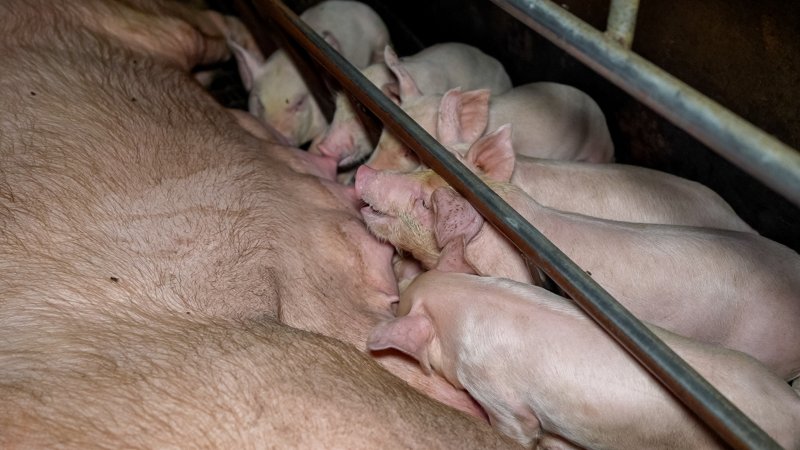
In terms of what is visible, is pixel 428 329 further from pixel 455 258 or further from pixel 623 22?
pixel 623 22

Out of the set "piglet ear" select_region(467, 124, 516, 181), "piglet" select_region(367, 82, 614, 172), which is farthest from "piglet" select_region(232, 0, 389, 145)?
"piglet ear" select_region(467, 124, 516, 181)

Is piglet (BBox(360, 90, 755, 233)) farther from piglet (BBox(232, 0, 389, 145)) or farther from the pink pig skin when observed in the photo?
piglet (BBox(232, 0, 389, 145))

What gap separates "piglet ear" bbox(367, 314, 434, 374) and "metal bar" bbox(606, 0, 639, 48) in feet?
2.84

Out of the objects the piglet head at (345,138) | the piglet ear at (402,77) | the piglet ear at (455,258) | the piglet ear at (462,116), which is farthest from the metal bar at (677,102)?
the piglet head at (345,138)

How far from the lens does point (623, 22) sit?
155 centimetres

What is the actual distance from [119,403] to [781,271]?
159cm

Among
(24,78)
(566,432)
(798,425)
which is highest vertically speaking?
(24,78)

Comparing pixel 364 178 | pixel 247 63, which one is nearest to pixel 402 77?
pixel 364 178

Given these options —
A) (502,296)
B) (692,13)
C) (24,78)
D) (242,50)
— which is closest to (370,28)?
(242,50)

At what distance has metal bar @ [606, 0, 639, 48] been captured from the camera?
155cm

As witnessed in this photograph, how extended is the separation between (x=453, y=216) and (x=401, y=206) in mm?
258

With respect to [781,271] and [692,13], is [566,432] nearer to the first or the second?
[781,271]

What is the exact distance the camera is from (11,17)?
257 cm

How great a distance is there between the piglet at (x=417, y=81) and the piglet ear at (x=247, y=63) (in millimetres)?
427
